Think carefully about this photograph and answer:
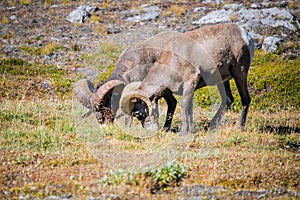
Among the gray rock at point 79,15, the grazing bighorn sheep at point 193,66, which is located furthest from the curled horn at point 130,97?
the gray rock at point 79,15

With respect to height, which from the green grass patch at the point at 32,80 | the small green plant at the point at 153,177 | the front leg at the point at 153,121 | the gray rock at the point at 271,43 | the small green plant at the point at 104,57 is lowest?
the green grass patch at the point at 32,80

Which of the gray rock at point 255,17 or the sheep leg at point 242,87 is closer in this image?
the sheep leg at point 242,87

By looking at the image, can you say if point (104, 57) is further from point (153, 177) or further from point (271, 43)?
point (153, 177)

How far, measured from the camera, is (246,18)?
2969cm

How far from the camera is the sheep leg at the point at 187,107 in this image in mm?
11891

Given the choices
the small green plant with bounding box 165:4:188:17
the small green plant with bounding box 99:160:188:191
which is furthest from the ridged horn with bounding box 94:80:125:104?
the small green plant with bounding box 165:4:188:17

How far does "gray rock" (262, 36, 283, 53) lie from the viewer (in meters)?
25.6

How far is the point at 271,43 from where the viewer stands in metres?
25.9

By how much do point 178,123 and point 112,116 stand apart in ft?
7.33

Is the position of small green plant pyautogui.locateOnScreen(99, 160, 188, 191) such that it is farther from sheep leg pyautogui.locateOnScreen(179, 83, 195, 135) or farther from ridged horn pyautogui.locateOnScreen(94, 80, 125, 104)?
ridged horn pyautogui.locateOnScreen(94, 80, 125, 104)

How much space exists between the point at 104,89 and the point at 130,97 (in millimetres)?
875

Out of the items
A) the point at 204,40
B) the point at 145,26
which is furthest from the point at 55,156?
the point at 145,26

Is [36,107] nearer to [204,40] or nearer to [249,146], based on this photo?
[204,40]

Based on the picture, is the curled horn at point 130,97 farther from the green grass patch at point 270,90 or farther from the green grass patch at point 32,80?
the green grass patch at point 32,80
